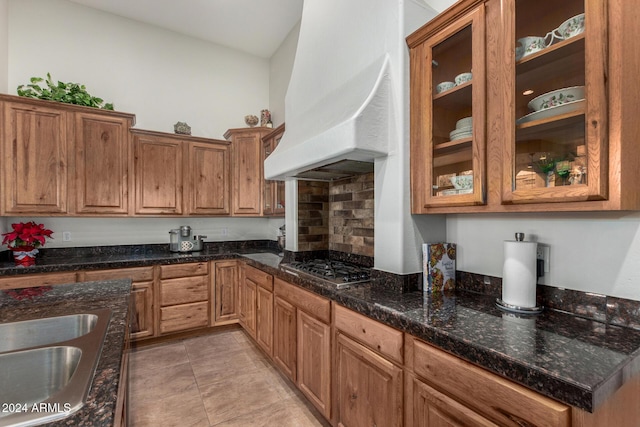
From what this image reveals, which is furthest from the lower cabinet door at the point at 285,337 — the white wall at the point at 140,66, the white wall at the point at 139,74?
the white wall at the point at 140,66

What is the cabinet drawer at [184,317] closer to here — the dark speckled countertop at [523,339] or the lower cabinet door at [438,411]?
the dark speckled countertop at [523,339]

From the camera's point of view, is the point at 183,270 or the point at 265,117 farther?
the point at 265,117

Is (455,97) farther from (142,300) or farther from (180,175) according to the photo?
(142,300)

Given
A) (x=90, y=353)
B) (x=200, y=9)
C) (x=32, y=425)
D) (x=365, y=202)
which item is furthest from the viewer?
(x=200, y=9)

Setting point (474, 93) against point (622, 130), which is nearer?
point (622, 130)

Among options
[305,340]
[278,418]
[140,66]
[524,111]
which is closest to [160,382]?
[278,418]

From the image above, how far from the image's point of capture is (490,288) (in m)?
1.68

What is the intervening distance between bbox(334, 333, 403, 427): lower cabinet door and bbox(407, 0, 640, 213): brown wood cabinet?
88 cm

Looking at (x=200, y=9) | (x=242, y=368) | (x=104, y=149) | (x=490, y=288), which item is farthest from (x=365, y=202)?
(x=200, y=9)

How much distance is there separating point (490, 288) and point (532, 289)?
11.1 inches

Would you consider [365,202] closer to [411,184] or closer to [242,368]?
[411,184]

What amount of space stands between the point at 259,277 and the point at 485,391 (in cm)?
219

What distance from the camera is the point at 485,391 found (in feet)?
3.32

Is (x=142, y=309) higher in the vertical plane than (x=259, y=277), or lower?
lower
